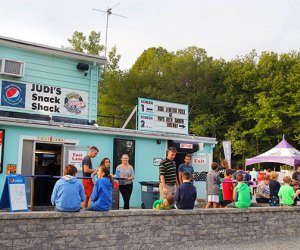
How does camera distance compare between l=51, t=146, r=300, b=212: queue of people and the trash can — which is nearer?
l=51, t=146, r=300, b=212: queue of people

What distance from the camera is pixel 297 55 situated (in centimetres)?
4531

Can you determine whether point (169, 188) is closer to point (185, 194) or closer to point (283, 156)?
point (185, 194)

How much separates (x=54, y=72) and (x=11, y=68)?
1.73 meters

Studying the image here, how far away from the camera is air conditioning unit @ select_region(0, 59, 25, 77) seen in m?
14.7

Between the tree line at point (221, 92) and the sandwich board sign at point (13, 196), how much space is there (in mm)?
34535

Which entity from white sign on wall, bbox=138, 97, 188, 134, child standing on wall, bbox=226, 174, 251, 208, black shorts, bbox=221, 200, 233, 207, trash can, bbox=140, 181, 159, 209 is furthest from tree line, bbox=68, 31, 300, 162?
child standing on wall, bbox=226, 174, 251, 208

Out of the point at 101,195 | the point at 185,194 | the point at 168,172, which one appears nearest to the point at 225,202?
the point at 168,172

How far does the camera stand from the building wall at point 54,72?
50.8 feet

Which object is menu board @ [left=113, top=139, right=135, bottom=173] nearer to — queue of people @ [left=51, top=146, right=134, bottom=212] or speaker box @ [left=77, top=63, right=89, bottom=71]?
speaker box @ [left=77, top=63, right=89, bottom=71]

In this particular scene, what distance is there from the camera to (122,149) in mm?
15750

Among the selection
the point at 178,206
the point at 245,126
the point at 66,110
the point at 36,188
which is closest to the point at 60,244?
the point at 178,206

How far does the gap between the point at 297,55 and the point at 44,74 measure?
34802mm

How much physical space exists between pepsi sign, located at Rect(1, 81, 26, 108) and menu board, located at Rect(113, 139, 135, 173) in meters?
3.34

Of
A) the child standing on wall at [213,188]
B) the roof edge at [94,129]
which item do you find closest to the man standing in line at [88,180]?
the roof edge at [94,129]
